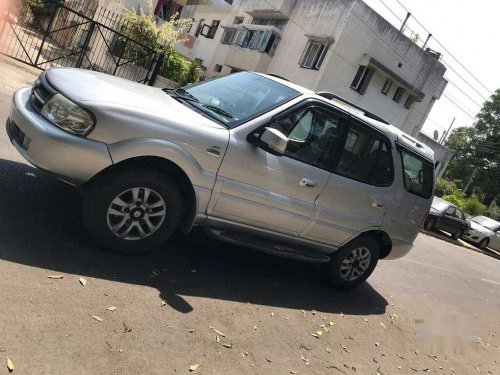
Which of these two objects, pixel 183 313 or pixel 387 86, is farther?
pixel 387 86

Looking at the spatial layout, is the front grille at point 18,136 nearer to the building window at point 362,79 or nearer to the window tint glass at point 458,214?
the window tint glass at point 458,214

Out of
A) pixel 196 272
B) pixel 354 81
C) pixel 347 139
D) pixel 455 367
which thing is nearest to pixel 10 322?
pixel 196 272

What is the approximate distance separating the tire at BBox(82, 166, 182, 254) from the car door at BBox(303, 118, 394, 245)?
5.51ft

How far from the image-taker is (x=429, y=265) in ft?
34.9

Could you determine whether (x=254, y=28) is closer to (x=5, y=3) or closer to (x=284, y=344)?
(x=5, y=3)

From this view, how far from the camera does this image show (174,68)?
68.3ft

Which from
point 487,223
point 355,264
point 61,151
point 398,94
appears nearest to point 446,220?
point 487,223

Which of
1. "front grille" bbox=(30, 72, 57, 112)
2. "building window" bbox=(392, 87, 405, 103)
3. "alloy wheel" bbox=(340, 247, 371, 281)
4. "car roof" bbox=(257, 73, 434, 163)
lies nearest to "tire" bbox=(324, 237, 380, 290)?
"alloy wheel" bbox=(340, 247, 371, 281)

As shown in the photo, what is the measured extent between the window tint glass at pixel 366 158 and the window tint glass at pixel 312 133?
8.4 inches

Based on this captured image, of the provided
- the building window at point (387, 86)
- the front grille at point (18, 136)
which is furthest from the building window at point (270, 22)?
the front grille at point (18, 136)

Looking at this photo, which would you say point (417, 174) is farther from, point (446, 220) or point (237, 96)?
point (446, 220)

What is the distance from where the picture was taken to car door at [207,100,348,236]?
4297 millimetres

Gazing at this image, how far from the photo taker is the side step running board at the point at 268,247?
14.6ft

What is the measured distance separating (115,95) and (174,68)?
1767cm
